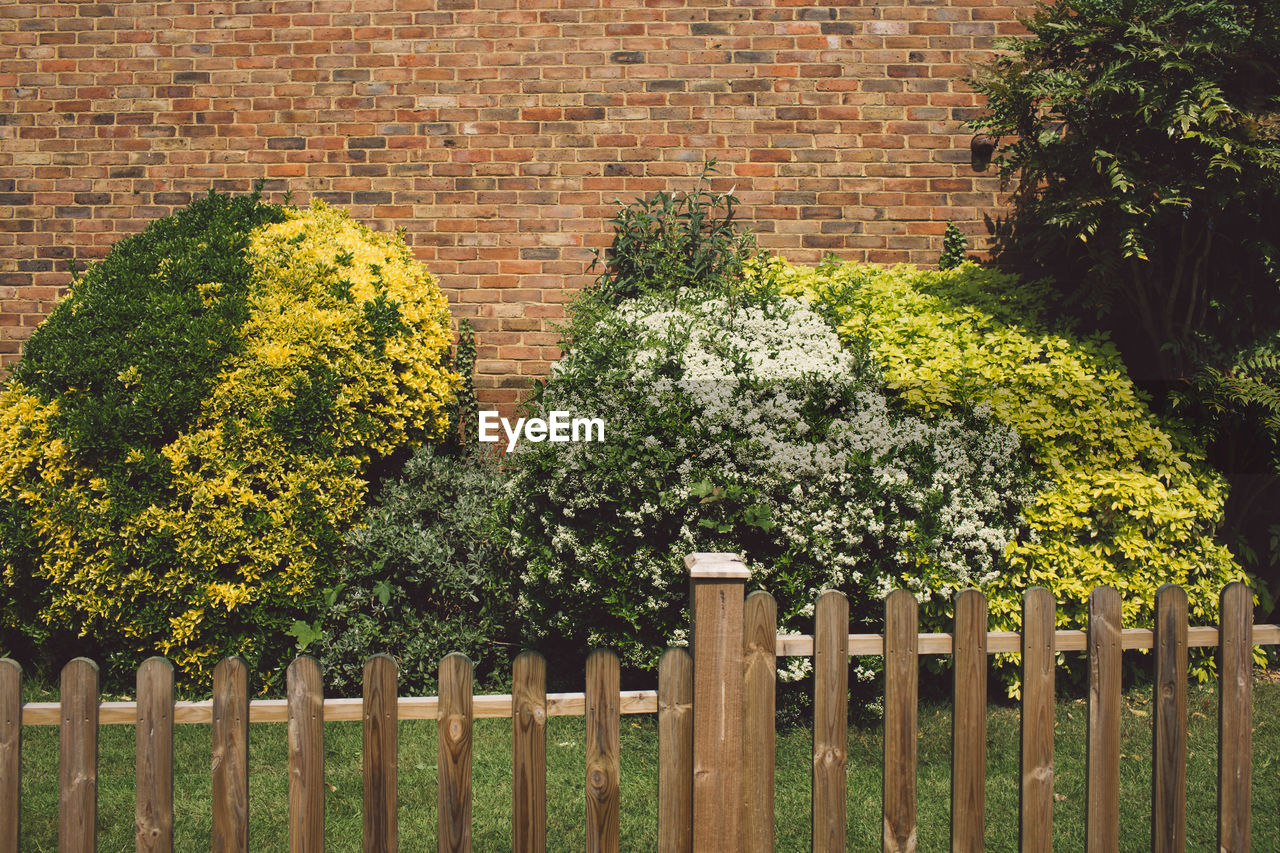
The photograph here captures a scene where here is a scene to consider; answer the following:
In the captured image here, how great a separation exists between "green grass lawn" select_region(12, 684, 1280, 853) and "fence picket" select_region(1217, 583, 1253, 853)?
65cm

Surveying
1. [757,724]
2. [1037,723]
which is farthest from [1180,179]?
[757,724]

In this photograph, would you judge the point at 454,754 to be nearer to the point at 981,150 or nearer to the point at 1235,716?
the point at 1235,716

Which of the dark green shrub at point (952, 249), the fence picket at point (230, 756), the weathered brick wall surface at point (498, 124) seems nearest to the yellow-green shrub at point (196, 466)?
the weathered brick wall surface at point (498, 124)

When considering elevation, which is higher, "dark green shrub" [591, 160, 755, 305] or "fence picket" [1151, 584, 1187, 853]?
"dark green shrub" [591, 160, 755, 305]

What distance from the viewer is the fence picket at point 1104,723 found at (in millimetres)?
2008

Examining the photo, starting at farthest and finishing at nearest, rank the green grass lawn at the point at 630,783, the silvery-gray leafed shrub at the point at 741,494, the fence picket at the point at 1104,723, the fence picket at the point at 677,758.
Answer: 1. the silvery-gray leafed shrub at the point at 741,494
2. the green grass lawn at the point at 630,783
3. the fence picket at the point at 1104,723
4. the fence picket at the point at 677,758

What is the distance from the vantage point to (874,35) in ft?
17.2

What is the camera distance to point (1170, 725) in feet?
6.72

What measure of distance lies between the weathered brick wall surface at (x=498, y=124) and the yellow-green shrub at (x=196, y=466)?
1.37 metres

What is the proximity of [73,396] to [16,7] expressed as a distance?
3466 millimetres

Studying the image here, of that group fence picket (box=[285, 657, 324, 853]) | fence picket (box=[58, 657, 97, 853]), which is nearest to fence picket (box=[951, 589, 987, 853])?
fence picket (box=[285, 657, 324, 853])

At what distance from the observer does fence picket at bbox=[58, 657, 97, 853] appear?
5.85ft

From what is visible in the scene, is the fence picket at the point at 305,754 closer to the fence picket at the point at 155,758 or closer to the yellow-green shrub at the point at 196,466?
the fence picket at the point at 155,758

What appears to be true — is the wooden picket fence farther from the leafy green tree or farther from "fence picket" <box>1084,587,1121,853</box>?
the leafy green tree
